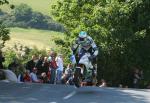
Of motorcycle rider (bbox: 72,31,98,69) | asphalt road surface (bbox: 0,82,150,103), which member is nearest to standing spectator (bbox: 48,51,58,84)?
asphalt road surface (bbox: 0,82,150,103)

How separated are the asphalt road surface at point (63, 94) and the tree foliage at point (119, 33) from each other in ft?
47.6

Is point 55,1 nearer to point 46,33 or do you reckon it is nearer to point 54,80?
point 54,80

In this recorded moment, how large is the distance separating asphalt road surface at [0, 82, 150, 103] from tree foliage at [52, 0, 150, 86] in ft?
47.6

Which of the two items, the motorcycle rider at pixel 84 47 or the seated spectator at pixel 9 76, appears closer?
the motorcycle rider at pixel 84 47

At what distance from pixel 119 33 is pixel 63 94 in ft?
54.6

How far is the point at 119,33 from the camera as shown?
32.2 meters

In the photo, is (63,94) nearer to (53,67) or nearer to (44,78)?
(53,67)

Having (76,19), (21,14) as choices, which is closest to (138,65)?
(76,19)

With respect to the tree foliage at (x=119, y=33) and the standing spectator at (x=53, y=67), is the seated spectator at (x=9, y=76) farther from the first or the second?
the tree foliage at (x=119, y=33)

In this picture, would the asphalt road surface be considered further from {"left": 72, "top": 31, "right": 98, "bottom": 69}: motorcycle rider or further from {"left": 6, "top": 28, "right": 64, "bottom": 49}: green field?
{"left": 6, "top": 28, "right": 64, "bottom": 49}: green field

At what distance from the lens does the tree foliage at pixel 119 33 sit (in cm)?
3219

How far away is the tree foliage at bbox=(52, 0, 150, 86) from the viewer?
32188 millimetres

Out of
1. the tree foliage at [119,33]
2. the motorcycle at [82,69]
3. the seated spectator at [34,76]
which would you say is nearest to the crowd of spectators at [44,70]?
the seated spectator at [34,76]

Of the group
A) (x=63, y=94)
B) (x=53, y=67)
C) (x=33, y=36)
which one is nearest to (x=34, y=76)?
(x=53, y=67)
